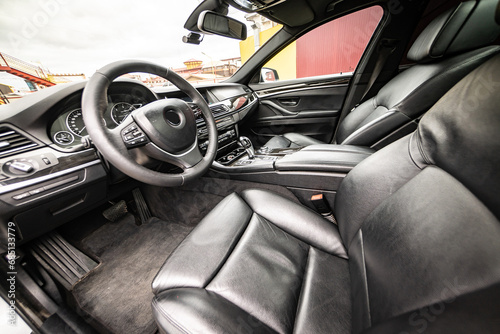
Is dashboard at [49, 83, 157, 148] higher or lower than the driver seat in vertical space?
higher

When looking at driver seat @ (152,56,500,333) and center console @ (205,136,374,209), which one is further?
center console @ (205,136,374,209)

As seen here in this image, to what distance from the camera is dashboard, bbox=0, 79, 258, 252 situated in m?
0.77

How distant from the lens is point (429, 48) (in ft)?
3.48

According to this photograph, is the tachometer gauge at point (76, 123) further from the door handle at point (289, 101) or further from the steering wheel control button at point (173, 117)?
the door handle at point (289, 101)

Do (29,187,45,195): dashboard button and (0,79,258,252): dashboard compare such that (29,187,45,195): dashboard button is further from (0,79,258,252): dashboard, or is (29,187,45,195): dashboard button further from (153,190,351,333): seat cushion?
(153,190,351,333): seat cushion

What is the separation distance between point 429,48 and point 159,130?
1.39 meters

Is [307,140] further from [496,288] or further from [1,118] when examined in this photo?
[1,118]

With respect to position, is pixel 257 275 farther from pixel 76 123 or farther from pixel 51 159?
pixel 76 123

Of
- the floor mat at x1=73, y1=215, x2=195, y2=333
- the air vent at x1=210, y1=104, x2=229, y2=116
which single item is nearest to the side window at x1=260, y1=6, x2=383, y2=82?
the air vent at x1=210, y1=104, x2=229, y2=116

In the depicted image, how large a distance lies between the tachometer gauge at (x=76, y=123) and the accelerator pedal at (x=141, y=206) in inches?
27.5

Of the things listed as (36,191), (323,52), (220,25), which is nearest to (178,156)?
(36,191)

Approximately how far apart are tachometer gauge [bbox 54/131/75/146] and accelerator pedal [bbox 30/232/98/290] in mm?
672

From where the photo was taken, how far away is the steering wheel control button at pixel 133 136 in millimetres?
835

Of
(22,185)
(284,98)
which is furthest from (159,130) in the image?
(284,98)
